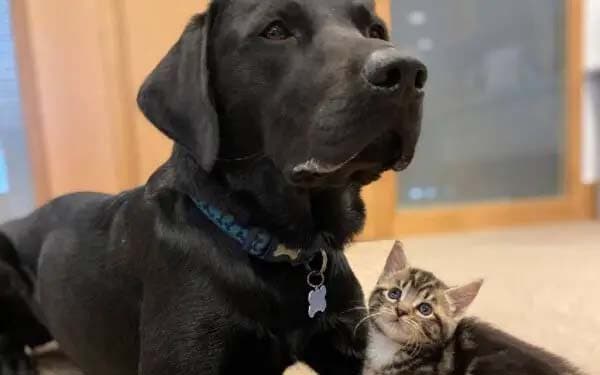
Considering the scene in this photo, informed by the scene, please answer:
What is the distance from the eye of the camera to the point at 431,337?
4.40 ft

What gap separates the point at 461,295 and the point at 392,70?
0.68 meters

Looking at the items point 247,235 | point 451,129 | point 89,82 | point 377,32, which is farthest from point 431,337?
point 451,129

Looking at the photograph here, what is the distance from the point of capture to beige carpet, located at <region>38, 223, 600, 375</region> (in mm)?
1591

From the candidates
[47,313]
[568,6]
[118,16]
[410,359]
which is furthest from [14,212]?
[568,6]

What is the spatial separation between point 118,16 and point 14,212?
93cm

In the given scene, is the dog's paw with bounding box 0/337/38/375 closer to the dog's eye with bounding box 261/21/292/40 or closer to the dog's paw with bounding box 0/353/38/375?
the dog's paw with bounding box 0/353/38/375

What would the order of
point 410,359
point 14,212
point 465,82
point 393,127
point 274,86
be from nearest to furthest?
1. point 393,127
2. point 274,86
3. point 410,359
4. point 14,212
5. point 465,82

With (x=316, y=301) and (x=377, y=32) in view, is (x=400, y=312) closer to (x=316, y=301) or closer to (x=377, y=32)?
(x=316, y=301)

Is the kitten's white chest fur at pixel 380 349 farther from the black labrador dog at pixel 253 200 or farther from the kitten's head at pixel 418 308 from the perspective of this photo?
the black labrador dog at pixel 253 200

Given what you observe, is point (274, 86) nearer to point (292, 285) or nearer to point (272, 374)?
point (292, 285)

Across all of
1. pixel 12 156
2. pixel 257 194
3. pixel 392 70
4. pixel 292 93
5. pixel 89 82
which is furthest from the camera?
pixel 12 156

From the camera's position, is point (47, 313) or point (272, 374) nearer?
point (272, 374)

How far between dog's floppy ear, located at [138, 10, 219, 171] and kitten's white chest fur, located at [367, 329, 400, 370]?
54cm

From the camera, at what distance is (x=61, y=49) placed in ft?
8.25
